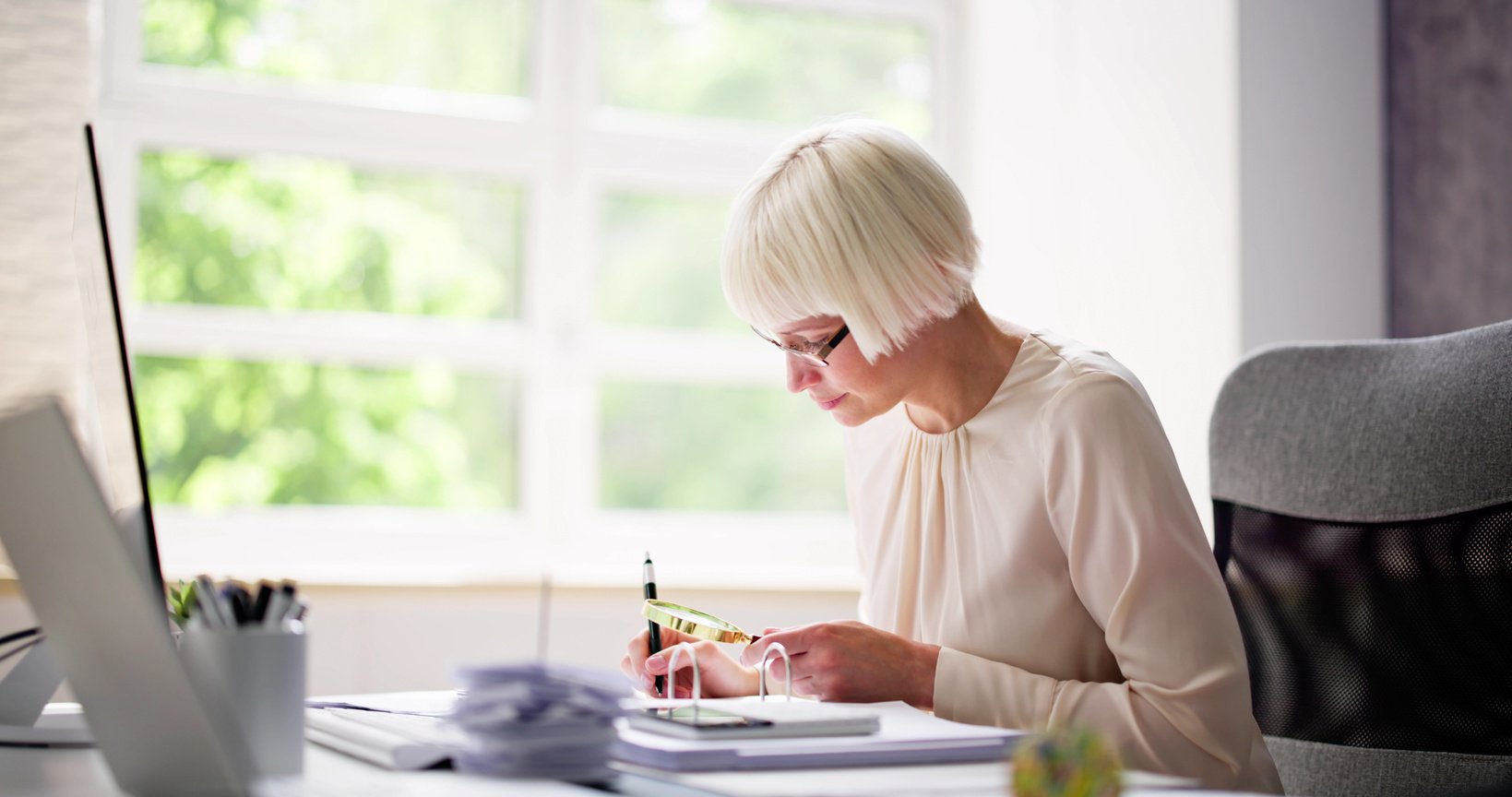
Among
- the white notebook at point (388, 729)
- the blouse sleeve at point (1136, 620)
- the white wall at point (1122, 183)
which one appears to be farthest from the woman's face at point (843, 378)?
the white wall at point (1122, 183)


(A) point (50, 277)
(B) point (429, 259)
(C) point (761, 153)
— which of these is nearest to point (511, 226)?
(B) point (429, 259)

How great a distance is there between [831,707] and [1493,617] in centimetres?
74

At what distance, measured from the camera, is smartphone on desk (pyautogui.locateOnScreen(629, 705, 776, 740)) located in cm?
93

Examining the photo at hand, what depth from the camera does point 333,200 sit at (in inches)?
122

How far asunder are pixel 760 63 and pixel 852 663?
2504mm

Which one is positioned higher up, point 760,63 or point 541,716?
point 760,63

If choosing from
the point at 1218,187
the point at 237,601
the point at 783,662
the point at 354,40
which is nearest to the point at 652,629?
the point at 783,662

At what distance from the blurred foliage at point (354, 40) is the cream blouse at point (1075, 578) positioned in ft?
6.63

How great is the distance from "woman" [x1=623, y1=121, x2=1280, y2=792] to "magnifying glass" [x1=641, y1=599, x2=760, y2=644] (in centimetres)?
4

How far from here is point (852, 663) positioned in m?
1.24

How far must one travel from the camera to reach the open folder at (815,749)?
0.88 meters

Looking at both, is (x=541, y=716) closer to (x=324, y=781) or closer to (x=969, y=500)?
(x=324, y=781)

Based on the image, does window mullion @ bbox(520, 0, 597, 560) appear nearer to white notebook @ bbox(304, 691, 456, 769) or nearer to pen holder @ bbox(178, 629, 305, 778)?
white notebook @ bbox(304, 691, 456, 769)

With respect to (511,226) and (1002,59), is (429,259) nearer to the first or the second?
(511,226)
